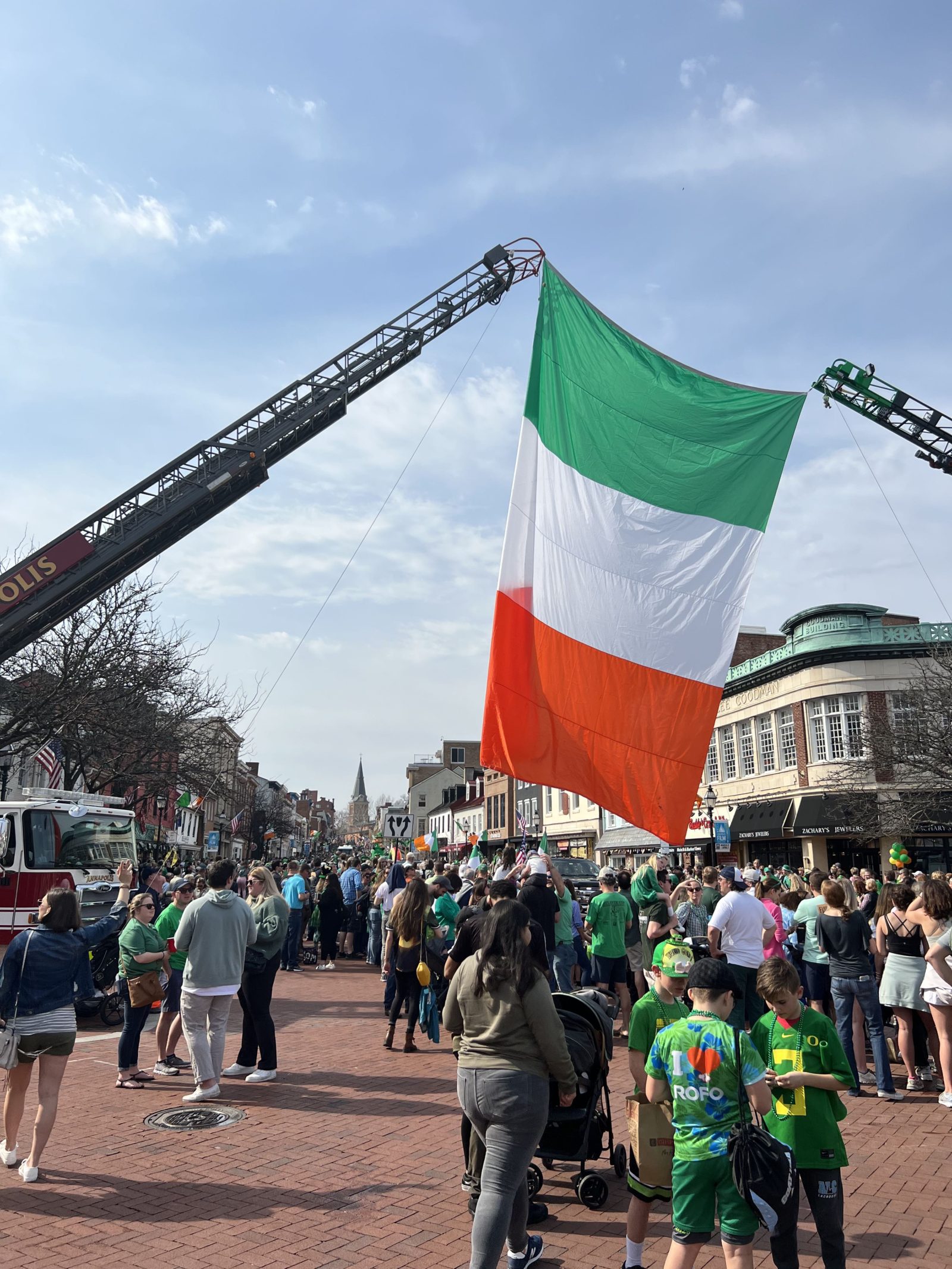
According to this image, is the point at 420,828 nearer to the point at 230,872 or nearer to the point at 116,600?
the point at 116,600

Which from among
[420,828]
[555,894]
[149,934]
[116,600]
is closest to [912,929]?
[555,894]

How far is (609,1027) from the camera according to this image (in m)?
5.52

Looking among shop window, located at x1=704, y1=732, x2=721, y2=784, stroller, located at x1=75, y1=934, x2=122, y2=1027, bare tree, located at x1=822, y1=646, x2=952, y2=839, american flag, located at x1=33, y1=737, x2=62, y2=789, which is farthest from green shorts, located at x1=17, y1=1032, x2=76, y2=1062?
shop window, located at x1=704, y1=732, x2=721, y2=784

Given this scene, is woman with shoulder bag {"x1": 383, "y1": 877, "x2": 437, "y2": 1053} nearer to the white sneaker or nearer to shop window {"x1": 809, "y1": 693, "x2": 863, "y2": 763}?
the white sneaker

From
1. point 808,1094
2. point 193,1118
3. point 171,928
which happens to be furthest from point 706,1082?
point 171,928

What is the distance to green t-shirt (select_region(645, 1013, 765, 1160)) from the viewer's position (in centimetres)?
347

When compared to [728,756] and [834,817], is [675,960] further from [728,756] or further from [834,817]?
[728,756]

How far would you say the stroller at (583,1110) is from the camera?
513 cm

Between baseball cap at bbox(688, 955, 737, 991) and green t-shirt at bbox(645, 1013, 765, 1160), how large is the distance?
13cm

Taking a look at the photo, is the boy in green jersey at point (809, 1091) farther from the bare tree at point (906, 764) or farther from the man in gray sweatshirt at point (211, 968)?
the bare tree at point (906, 764)

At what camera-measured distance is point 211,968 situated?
716 centimetres

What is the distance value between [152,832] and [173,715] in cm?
2585

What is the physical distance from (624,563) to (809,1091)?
143 inches

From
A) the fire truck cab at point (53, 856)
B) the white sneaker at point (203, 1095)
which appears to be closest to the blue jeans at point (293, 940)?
the fire truck cab at point (53, 856)
